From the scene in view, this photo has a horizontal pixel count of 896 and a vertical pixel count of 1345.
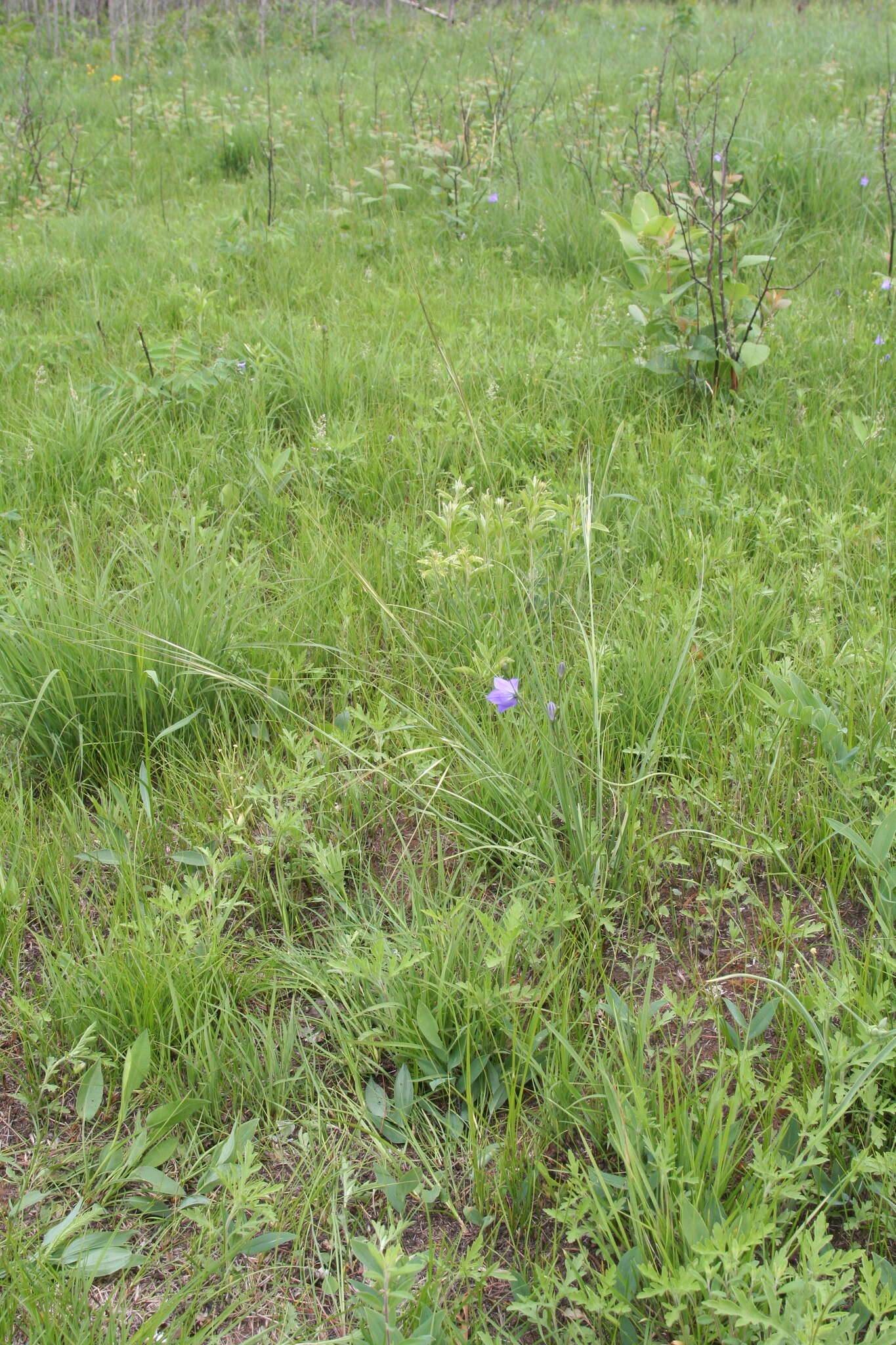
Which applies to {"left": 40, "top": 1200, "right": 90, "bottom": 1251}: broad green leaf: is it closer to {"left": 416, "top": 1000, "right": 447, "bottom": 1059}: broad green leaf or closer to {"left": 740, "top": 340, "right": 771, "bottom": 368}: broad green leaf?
{"left": 416, "top": 1000, "right": 447, "bottom": 1059}: broad green leaf

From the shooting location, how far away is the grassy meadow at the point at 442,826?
1220 mm

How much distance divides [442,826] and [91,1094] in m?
0.75

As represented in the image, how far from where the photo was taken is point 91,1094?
1416 mm

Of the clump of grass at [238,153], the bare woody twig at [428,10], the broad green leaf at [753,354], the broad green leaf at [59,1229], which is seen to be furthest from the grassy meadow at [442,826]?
the bare woody twig at [428,10]

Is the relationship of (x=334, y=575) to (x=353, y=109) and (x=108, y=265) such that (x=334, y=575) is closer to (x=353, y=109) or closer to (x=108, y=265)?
(x=108, y=265)

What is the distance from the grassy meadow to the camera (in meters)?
1.22

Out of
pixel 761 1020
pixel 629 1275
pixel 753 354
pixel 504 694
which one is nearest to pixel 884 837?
pixel 761 1020

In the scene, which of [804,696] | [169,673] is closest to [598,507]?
[804,696]

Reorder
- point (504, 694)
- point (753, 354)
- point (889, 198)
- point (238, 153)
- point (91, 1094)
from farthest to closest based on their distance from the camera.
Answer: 1. point (238, 153)
2. point (889, 198)
3. point (753, 354)
4. point (504, 694)
5. point (91, 1094)

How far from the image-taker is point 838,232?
14.9 feet

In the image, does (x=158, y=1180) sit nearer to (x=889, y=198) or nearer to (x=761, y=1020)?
(x=761, y=1020)

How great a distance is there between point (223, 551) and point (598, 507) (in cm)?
100

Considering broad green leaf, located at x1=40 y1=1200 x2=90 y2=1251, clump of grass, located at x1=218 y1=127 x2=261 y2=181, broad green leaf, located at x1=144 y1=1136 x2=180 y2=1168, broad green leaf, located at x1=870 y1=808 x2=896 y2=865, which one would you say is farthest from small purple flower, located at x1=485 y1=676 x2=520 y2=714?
clump of grass, located at x1=218 y1=127 x2=261 y2=181

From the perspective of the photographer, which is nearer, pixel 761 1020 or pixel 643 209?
pixel 761 1020
